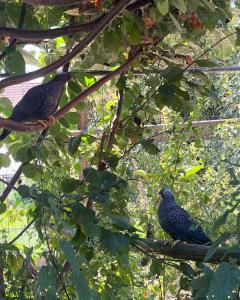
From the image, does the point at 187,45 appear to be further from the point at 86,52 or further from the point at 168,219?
the point at 168,219

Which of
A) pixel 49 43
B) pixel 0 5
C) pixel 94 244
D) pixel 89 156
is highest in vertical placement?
pixel 49 43

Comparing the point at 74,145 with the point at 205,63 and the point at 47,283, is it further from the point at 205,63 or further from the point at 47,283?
the point at 47,283

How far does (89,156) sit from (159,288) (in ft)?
2.02

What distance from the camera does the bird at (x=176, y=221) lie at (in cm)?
210

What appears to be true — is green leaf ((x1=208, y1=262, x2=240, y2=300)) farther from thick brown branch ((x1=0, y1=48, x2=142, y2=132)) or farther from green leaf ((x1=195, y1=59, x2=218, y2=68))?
green leaf ((x1=195, y1=59, x2=218, y2=68))

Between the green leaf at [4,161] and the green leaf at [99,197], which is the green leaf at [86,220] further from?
the green leaf at [4,161]

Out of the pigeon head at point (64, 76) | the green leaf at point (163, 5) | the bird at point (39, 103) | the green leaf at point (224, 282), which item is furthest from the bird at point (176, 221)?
the green leaf at point (224, 282)

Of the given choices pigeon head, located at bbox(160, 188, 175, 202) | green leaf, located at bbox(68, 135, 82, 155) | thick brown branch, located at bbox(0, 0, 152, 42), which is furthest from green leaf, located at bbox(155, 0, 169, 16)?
pigeon head, located at bbox(160, 188, 175, 202)

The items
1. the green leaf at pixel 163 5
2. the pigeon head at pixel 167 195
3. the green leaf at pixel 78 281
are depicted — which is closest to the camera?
the green leaf at pixel 78 281

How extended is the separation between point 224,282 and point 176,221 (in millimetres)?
1578

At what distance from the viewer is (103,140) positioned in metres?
1.70

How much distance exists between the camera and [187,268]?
142 cm

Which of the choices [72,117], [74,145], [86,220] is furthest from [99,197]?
[72,117]

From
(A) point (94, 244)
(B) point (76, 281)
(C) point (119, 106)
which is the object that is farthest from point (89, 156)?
(B) point (76, 281)
